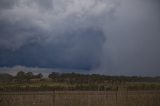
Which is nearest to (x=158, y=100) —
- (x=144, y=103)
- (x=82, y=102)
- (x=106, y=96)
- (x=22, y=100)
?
(x=144, y=103)

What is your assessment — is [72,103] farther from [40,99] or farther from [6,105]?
[6,105]

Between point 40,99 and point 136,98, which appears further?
point 136,98

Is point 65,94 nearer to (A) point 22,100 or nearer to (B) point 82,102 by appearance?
(B) point 82,102

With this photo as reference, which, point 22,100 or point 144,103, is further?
point 144,103

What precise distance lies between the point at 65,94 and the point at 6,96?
252 centimetres

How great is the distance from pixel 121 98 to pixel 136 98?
664mm

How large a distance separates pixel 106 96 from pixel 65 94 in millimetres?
1788

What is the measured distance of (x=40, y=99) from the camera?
14766 mm

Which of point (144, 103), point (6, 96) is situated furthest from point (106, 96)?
point (6, 96)

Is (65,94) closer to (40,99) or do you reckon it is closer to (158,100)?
(40,99)

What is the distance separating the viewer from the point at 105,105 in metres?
15.1

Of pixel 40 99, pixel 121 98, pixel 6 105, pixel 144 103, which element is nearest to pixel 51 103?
pixel 40 99

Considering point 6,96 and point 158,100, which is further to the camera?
point 158,100

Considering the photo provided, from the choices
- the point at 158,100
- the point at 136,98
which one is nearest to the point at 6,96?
the point at 136,98
